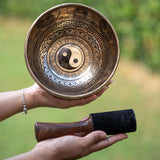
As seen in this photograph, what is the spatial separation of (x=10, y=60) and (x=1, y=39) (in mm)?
1049

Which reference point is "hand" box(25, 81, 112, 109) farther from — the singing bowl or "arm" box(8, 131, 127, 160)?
"arm" box(8, 131, 127, 160)

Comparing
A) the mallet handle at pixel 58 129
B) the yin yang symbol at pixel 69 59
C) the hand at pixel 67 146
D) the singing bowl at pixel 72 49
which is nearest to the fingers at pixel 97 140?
the hand at pixel 67 146

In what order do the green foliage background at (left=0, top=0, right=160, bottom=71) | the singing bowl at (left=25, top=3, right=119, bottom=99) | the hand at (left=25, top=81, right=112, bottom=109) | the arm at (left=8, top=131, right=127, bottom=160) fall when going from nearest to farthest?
the arm at (left=8, top=131, right=127, bottom=160), the singing bowl at (left=25, top=3, right=119, bottom=99), the hand at (left=25, top=81, right=112, bottom=109), the green foliage background at (left=0, top=0, right=160, bottom=71)

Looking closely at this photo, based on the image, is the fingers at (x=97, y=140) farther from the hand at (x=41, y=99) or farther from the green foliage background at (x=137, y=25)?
the green foliage background at (x=137, y=25)

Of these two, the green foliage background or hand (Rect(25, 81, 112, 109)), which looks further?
the green foliage background

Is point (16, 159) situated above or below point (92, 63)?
below

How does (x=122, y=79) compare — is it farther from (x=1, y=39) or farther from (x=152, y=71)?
(x=1, y=39)

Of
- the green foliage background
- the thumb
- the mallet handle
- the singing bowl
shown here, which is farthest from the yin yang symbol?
the green foliage background

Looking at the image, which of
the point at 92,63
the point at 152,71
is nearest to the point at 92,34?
the point at 92,63

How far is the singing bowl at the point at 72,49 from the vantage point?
1839 mm

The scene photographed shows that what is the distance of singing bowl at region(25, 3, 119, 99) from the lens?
1839mm

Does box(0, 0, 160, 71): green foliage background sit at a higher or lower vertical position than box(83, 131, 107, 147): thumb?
higher

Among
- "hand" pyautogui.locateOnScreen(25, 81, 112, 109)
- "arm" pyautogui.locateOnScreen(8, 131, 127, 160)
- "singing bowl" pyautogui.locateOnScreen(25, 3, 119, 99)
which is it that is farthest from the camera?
"hand" pyautogui.locateOnScreen(25, 81, 112, 109)

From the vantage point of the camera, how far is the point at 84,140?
5.40 ft
